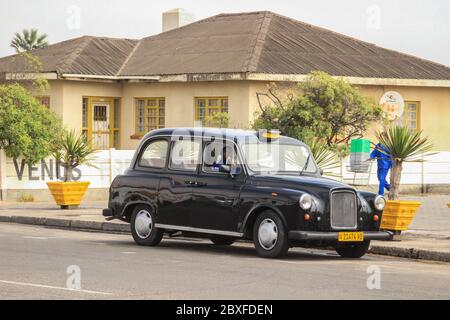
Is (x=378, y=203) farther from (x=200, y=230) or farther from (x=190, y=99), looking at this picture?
(x=190, y=99)

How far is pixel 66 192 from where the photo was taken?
25422mm

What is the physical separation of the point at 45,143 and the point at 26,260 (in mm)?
13872

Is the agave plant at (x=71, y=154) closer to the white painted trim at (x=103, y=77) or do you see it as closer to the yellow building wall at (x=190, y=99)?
the yellow building wall at (x=190, y=99)

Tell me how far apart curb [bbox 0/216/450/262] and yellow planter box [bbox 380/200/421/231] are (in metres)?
1.46

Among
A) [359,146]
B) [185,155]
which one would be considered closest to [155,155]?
[185,155]

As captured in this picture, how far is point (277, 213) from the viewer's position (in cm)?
1545

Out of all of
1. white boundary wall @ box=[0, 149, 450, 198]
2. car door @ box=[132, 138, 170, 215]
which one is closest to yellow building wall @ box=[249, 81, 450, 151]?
white boundary wall @ box=[0, 149, 450, 198]

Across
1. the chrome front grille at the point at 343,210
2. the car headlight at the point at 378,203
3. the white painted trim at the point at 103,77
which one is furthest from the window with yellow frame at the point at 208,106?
the chrome front grille at the point at 343,210

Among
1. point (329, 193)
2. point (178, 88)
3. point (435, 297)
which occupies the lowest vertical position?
point (435, 297)

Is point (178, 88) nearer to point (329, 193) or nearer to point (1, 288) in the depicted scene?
point (329, 193)

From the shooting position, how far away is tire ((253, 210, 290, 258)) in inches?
604

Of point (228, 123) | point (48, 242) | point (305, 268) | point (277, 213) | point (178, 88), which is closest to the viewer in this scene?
point (305, 268)

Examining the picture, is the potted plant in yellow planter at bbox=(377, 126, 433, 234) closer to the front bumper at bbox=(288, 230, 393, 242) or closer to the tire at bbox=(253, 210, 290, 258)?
the front bumper at bbox=(288, 230, 393, 242)
